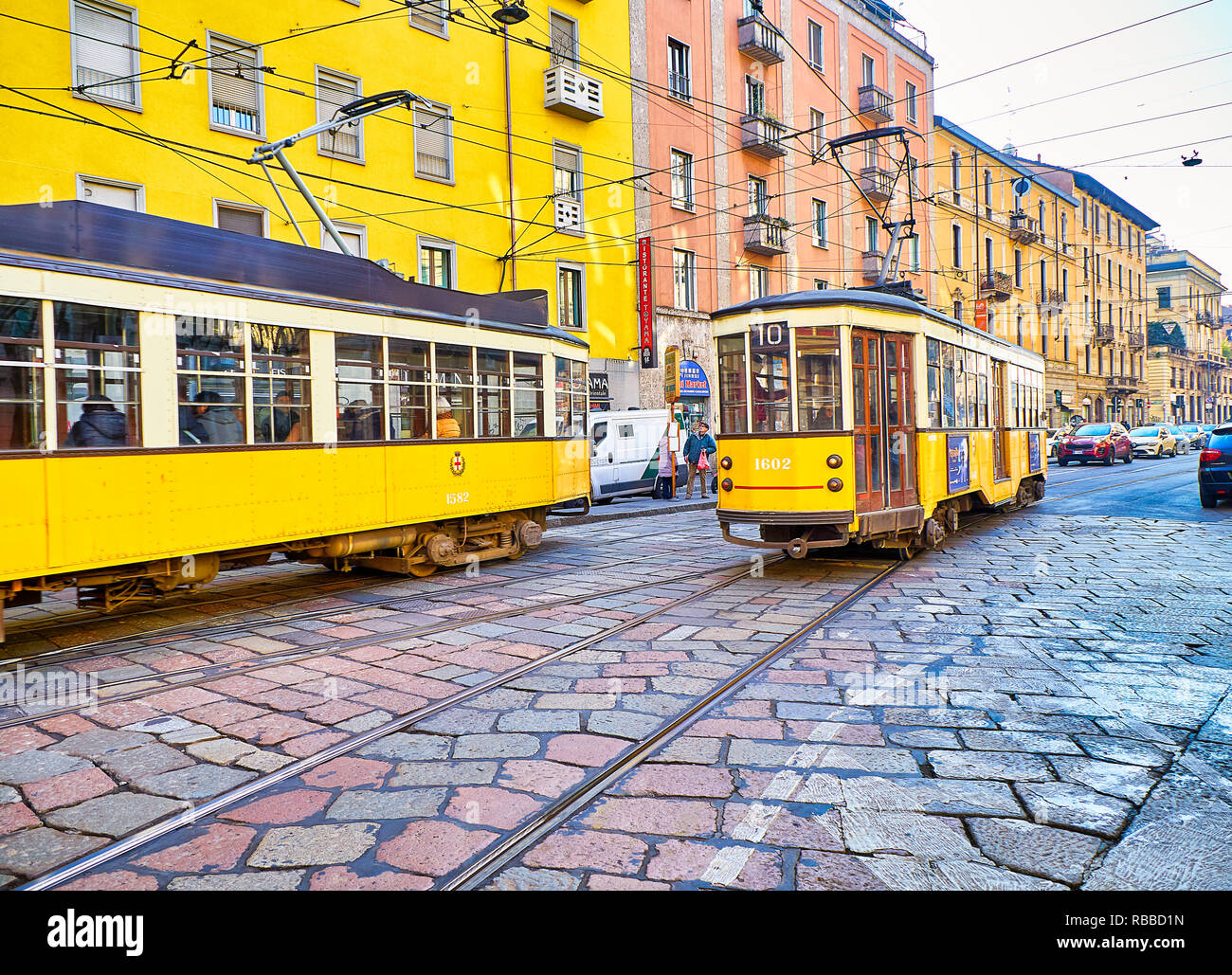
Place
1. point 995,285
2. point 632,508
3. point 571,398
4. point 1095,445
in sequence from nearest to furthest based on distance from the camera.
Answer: point 571,398
point 632,508
point 1095,445
point 995,285

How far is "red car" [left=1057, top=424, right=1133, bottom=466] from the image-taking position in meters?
29.4

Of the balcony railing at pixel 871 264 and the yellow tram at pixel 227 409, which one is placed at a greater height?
the balcony railing at pixel 871 264

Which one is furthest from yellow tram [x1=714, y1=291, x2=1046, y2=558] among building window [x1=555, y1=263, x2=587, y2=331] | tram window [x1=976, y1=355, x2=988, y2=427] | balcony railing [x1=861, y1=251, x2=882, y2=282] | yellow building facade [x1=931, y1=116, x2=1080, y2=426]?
yellow building facade [x1=931, y1=116, x2=1080, y2=426]

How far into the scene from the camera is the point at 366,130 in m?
16.8

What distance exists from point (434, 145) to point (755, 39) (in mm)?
12829

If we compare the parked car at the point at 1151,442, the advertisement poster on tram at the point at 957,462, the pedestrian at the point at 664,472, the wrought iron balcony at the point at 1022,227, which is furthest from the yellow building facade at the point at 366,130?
the wrought iron balcony at the point at 1022,227

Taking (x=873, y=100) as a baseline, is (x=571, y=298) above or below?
below

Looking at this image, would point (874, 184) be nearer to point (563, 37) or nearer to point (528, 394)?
point (563, 37)

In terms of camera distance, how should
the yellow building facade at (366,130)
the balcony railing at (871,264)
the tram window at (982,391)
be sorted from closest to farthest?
the tram window at (982,391), the yellow building facade at (366,130), the balcony railing at (871,264)

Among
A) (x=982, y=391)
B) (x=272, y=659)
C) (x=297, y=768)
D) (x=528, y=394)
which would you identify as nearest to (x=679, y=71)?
(x=982, y=391)

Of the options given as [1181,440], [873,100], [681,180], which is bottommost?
[1181,440]

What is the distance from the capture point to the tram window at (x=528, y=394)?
10312mm

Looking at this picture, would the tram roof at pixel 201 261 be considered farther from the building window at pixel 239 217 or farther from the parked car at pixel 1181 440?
the parked car at pixel 1181 440

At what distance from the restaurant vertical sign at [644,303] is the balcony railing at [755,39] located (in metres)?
8.14
